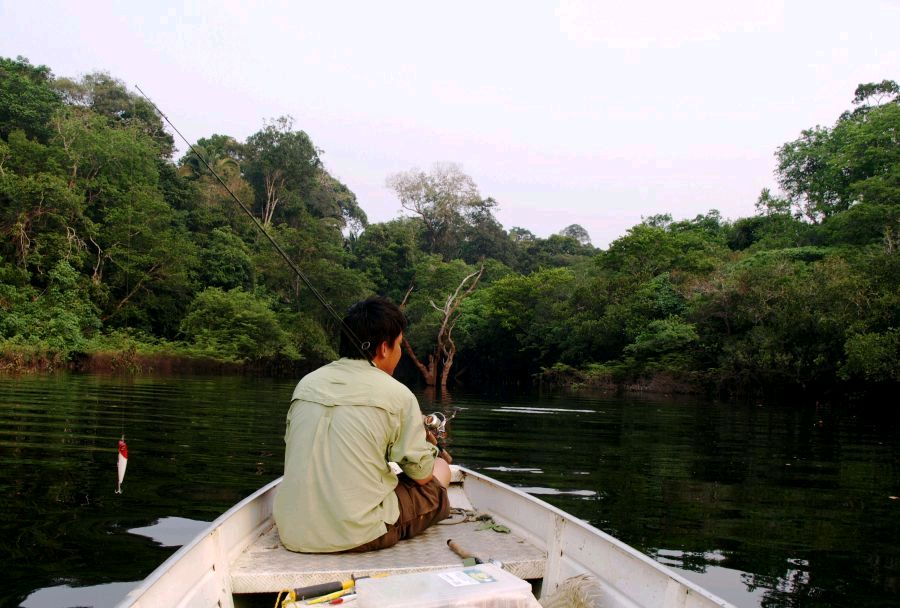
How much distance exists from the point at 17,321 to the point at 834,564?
904 inches

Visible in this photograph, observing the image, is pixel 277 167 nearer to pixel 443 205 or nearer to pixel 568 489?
pixel 443 205

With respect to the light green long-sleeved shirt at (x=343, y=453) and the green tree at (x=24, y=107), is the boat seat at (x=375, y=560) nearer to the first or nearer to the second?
the light green long-sleeved shirt at (x=343, y=453)

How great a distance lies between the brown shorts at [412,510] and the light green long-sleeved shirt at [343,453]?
11 centimetres

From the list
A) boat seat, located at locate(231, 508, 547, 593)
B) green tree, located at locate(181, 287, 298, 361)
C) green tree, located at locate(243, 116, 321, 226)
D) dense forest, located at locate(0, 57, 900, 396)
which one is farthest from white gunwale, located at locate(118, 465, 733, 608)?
Result: green tree, located at locate(243, 116, 321, 226)

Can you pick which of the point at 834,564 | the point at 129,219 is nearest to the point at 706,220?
the point at 129,219

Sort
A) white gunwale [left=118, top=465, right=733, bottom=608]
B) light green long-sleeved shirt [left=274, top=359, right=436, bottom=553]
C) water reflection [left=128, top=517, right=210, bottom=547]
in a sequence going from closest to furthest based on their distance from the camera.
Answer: white gunwale [left=118, top=465, right=733, bottom=608], light green long-sleeved shirt [left=274, top=359, right=436, bottom=553], water reflection [left=128, top=517, right=210, bottom=547]

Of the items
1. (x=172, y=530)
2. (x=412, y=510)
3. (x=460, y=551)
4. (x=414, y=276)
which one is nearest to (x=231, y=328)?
(x=414, y=276)

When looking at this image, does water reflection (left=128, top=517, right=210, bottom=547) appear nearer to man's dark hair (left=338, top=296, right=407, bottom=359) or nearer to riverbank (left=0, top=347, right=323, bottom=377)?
man's dark hair (left=338, top=296, right=407, bottom=359)

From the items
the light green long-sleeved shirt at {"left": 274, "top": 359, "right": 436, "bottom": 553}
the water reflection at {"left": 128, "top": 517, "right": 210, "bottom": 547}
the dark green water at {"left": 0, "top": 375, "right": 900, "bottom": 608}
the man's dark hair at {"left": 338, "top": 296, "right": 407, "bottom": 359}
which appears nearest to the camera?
the light green long-sleeved shirt at {"left": 274, "top": 359, "right": 436, "bottom": 553}

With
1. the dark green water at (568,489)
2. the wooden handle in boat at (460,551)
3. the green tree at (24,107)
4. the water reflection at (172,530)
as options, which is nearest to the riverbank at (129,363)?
the dark green water at (568,489)

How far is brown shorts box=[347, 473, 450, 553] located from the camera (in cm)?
305

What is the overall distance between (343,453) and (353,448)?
43 mm

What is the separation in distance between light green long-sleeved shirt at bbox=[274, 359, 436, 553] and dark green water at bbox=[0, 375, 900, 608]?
910 mm

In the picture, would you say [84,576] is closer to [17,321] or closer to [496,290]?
[17,321]
